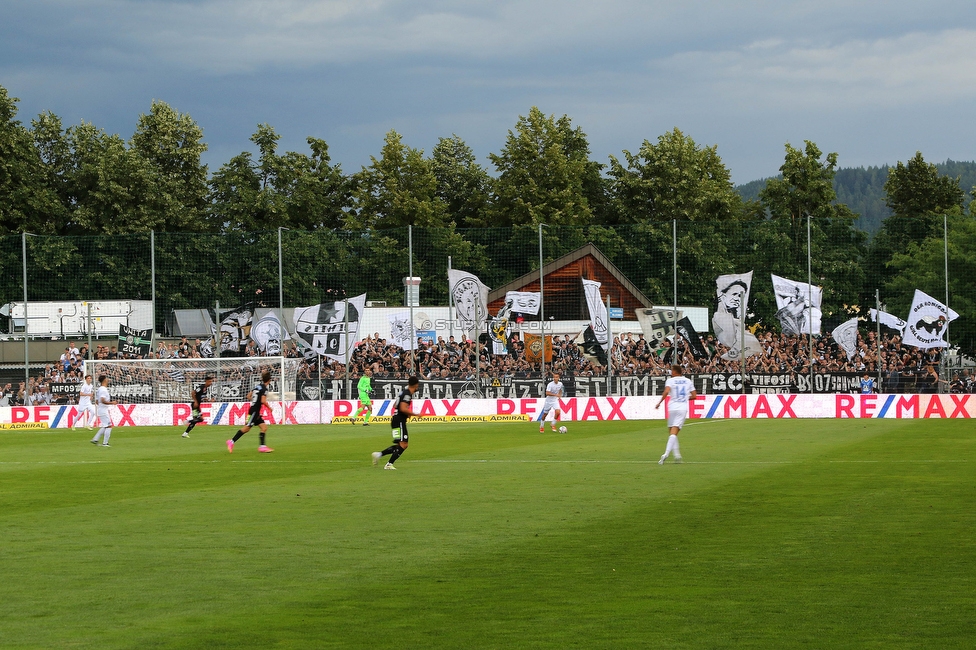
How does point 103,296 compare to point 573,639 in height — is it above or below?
above

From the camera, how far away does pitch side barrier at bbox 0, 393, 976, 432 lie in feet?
134

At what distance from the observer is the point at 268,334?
151ft

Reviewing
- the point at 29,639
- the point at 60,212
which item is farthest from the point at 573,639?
the point at 60,212

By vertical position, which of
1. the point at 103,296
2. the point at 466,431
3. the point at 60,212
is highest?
the point at 60,212

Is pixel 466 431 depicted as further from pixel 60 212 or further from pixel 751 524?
pixel 60 212

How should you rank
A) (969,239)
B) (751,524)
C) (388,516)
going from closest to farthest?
(751,524) → (388,516) → (969,239)

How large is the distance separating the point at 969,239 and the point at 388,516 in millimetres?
41169

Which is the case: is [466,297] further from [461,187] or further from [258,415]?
[461,187]

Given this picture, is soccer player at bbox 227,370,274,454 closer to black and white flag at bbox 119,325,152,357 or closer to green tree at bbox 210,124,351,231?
black and white flag at bbox 119,325,152,357

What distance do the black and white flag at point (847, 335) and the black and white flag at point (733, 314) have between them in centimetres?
306

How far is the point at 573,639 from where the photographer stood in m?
7.62

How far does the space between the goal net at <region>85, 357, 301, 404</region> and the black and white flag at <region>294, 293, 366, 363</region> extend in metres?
1.12

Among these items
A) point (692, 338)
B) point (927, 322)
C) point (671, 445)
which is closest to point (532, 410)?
point (692, 338)

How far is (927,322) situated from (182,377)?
93.0ft
